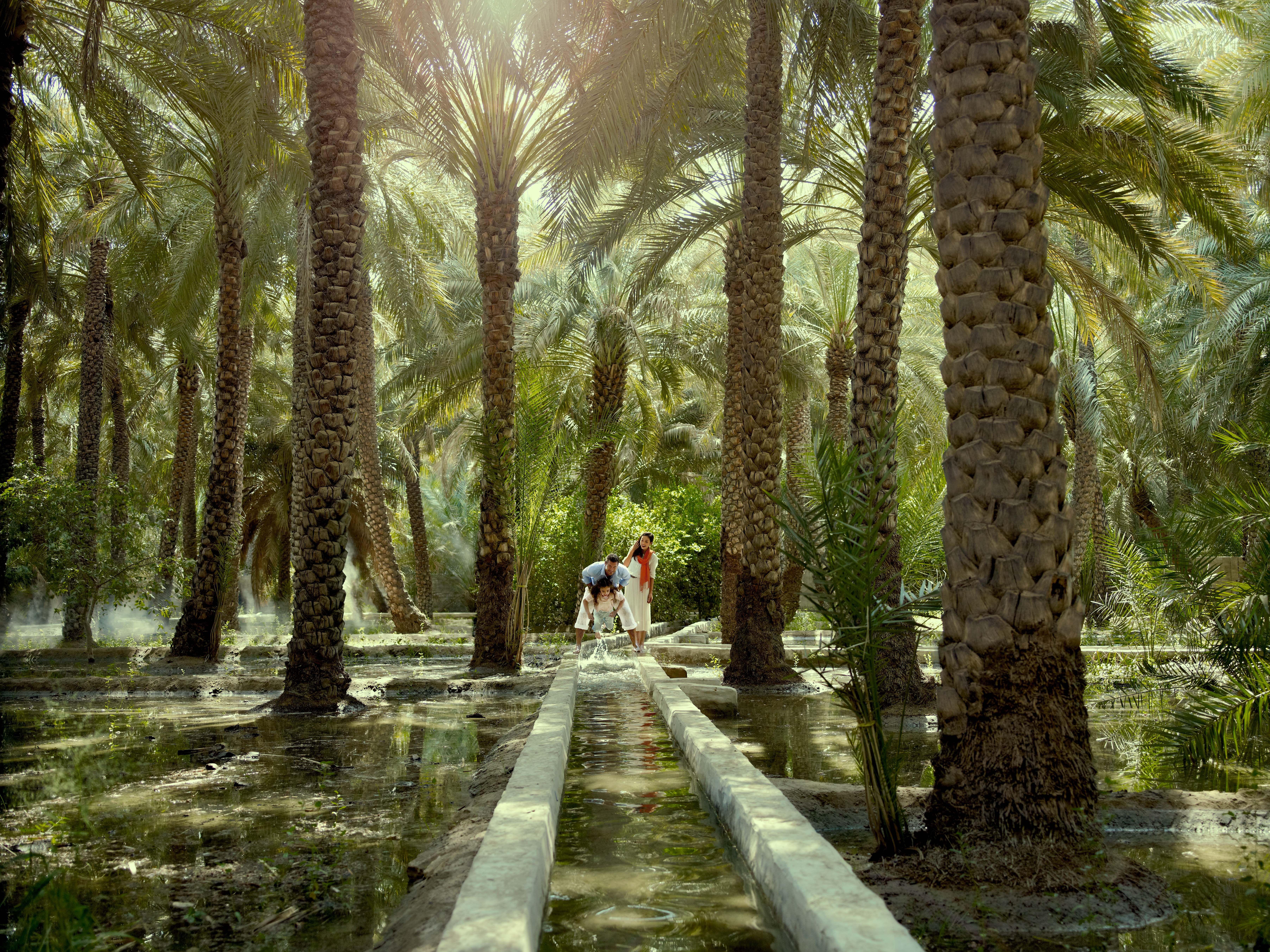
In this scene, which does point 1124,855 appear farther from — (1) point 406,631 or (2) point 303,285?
(1) point 406,631

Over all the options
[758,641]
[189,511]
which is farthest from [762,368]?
[189,511]

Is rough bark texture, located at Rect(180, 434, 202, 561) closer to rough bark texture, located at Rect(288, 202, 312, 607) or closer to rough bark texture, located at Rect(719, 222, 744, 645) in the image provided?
rough bark texture, located at Rect(288, 202, 312, 607)

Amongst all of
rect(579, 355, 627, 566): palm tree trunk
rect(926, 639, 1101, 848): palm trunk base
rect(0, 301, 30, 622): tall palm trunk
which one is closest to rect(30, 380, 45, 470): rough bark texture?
rect(0, 301, 30, 622): tall palm trunk

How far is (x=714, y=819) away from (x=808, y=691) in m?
7.40

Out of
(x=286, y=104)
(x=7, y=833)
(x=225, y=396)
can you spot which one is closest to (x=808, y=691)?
(x=7, y=833)

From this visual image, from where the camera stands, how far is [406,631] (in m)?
23.0

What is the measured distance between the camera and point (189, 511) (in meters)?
25.8

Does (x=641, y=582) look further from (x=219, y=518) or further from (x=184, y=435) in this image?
(x=184, y=435)

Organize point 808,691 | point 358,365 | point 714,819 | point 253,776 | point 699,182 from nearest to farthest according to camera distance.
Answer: point 714,819 → point 253,776 → point 808,691 → point 699,182 → point 358,365

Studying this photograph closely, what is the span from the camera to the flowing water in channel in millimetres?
3705

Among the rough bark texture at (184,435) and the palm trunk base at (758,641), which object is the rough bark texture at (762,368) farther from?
the rough bark texture at (184,435)

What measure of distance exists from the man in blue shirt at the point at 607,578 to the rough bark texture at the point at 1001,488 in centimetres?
972

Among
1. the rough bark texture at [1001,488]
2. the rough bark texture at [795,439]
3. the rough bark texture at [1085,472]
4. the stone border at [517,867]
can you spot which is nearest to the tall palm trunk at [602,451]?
the rough bark texture at [795,439]

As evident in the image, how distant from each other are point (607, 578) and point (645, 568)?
1.34 meters
